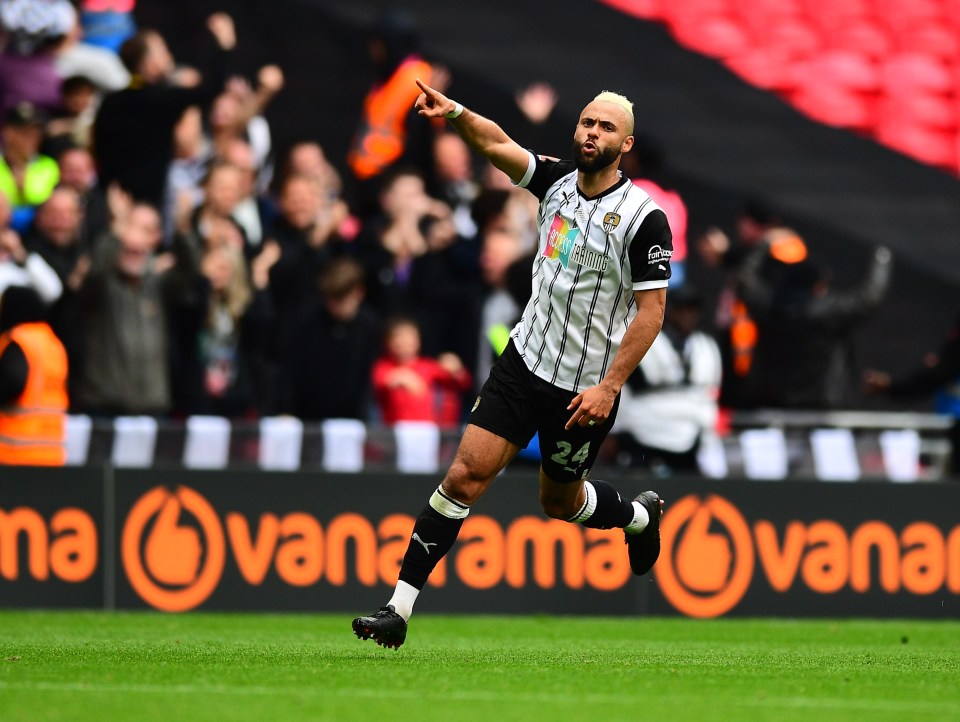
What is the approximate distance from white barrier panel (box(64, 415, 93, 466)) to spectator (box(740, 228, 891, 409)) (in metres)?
4.90

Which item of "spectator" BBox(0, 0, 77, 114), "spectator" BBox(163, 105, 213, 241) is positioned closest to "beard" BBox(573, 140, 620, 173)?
"spectator" BBox(163, 105, 213, 241)

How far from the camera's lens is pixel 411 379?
41.0ft

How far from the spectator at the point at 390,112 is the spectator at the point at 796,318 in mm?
2753

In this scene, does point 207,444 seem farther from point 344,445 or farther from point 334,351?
point 334,351

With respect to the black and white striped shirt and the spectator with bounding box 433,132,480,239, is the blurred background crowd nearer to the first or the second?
the spectator with bounding box 433,132,480,239

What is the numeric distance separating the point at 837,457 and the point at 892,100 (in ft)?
31.3

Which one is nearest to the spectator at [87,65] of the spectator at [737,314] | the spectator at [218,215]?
the spectator at [218,215]

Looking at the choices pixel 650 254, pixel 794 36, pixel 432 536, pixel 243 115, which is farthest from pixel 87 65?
pixel 794 36

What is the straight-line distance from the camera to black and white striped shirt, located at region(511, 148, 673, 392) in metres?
7.81

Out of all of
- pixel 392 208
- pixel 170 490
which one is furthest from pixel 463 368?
pixel 170 490

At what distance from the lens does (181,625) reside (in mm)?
10344

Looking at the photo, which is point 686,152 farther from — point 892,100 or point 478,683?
point 478,683

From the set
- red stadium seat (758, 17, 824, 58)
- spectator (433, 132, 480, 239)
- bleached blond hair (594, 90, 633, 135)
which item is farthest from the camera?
red stadium seat (758, 17, 824, 58)

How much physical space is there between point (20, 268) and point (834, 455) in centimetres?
552
